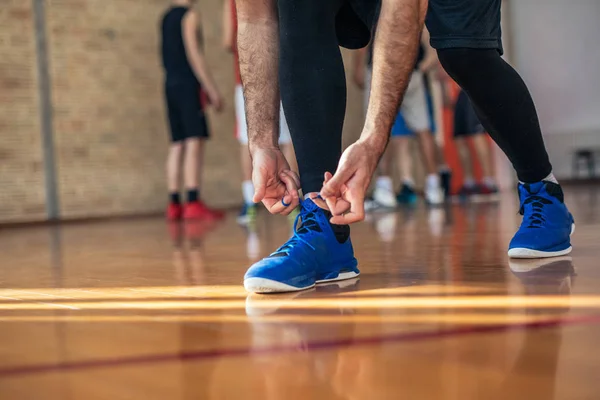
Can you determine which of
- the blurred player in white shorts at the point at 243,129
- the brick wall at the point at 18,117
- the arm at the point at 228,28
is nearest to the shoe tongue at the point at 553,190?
the blurred player in white shorts at the point at 243,129

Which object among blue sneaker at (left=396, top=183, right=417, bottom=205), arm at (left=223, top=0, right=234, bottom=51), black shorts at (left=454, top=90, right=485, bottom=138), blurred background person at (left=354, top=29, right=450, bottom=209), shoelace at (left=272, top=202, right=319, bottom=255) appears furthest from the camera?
black shorts at (left=454, top=90, right=485, bottom=138)

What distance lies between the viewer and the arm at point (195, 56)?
5.91 m

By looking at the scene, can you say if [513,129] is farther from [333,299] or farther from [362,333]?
[362,333]

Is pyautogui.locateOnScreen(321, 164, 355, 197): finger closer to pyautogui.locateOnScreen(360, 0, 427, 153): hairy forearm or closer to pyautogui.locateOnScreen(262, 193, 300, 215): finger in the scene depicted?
pyautogui.locateOnScreen(360, 0, 427, 153): hairy forearm

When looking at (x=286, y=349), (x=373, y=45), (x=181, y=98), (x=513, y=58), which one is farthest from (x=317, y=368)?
(x=513, y=58)

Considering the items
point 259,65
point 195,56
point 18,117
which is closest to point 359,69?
point 195,56

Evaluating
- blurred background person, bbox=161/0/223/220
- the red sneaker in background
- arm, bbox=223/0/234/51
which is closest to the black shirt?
blurred background person, bbox=161/0/223/220

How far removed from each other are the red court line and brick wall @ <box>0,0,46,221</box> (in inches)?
245

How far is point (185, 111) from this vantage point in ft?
19.8

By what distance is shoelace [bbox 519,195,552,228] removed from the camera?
1.88 meters

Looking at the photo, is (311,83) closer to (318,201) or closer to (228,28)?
(318,201)

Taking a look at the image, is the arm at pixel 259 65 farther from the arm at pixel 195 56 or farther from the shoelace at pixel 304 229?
the arm at pixel 195 56

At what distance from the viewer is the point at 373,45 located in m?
1.40

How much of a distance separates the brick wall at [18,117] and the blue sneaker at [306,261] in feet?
18.5
